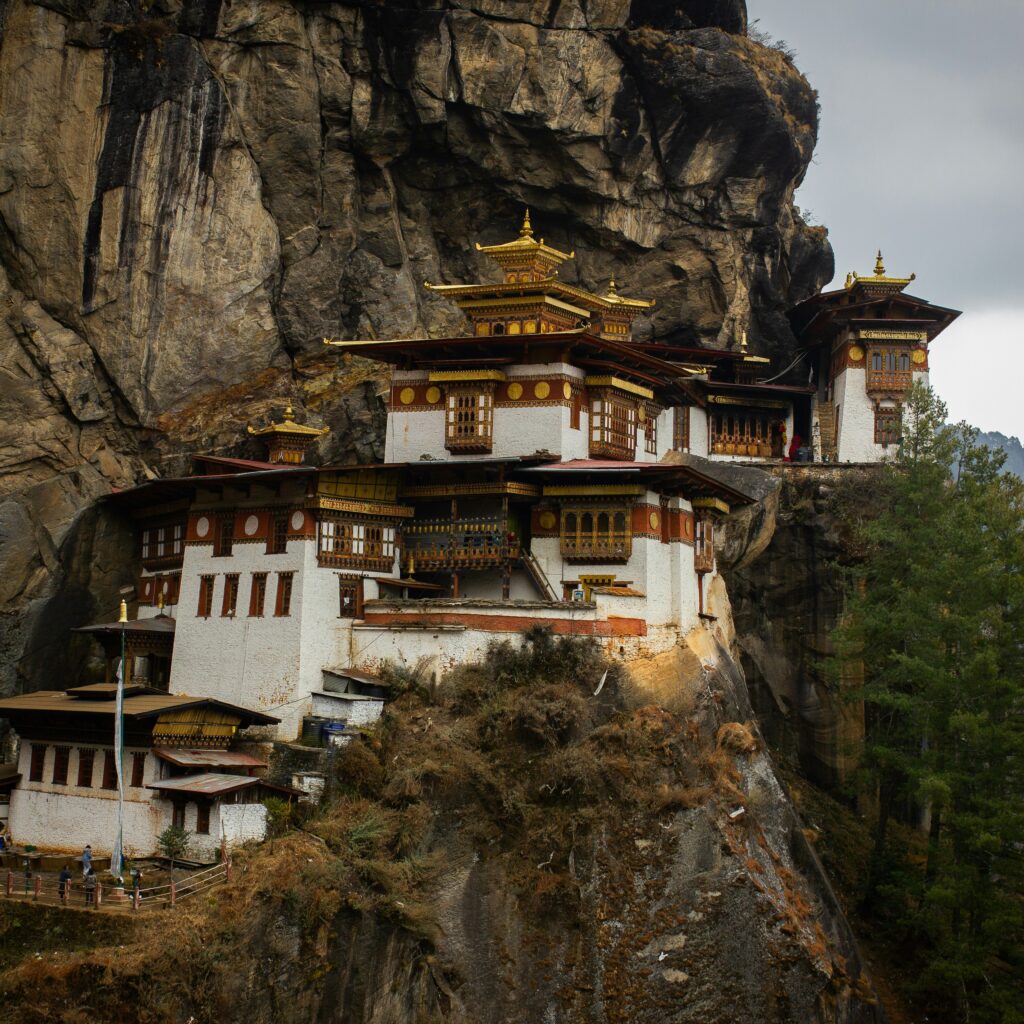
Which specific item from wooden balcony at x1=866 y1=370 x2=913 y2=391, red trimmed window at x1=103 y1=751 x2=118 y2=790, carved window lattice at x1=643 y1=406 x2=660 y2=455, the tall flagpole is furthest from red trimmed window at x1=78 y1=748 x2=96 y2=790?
wooden balcony at x1=866 y1=370 x2=913 y2=391

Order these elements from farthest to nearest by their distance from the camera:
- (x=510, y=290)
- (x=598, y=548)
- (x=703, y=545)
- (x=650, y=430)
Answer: (x=650, y=430), (x=510, y=290), (x=703, y=545), (x=598, y=548)

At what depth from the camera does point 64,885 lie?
31.2 metres

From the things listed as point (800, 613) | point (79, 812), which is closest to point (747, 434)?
point (800, 613)

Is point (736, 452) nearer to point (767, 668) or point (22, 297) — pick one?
point (767, 668)

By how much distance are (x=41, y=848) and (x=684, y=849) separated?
16.2m

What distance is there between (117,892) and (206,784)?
383 centimetres

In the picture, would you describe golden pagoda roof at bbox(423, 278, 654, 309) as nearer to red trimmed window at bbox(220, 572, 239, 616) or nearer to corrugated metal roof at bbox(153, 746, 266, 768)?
red trimmed window at bbox(220, 572, 239, 616)

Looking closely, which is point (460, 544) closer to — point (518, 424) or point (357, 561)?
point (357, 561)

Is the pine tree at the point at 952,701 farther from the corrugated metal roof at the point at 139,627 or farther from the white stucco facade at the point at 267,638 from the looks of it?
the corrugated metal roof at the point at 139,627

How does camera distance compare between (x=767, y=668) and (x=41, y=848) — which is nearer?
(x=41, y=848)

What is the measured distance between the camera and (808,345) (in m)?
62.7

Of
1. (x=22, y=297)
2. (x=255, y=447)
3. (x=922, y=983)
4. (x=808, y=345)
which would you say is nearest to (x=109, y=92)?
(x=22, y=297)

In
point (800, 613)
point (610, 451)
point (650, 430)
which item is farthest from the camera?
point (800, 613)

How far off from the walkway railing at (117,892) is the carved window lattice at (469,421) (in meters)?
17.9
